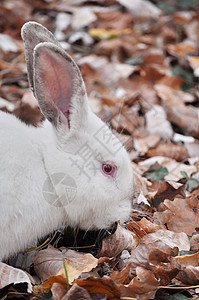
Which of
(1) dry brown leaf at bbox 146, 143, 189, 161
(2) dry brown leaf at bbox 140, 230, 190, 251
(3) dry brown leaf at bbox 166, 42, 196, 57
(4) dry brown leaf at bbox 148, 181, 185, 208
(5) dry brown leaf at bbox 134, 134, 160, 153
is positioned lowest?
(3) dry brown leaf at bbox 166, 42, 196, 57

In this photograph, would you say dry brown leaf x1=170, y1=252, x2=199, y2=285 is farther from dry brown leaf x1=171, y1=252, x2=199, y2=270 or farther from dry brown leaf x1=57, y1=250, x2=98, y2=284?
dry brown leaf x1=57, y1=250, x2=98, y2=284

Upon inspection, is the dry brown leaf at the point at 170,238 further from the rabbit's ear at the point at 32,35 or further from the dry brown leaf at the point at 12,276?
the rabbit's ear at the point at 32,35

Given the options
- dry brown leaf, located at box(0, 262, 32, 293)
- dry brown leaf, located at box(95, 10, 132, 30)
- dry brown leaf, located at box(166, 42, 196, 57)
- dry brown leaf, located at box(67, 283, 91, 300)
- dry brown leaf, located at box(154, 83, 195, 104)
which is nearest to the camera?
dry brown leaf, located at box(67, 283, 91, 300)

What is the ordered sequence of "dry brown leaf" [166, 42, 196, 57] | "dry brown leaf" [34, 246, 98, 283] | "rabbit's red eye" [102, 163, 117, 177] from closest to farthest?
"dry brown leaf" [34, 246, 98, 283]
"rabbit's red eye" [102, 163, 117, 177]
"dry brown leaf" [166, 42, 196, 57]

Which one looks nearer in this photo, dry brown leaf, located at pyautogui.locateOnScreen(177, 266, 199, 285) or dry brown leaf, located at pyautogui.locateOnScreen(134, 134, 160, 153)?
dry brown leaf, located at pyautogui.locateOnScreen(177, 266, 199, 285)

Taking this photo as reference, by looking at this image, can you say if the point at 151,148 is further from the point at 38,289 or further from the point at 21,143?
the point at 38,289

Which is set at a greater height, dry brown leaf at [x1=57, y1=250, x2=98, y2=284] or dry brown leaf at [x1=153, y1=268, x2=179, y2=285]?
dry brown leaf at [x1=153, y1=268, x2=179, y2=285]

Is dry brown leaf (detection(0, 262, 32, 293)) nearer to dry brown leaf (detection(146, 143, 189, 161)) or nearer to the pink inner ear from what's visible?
the pink inner ear

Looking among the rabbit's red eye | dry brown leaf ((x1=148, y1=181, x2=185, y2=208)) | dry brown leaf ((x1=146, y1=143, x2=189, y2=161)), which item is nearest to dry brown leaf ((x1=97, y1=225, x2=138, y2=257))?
the rabbit's red eye
